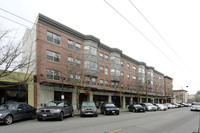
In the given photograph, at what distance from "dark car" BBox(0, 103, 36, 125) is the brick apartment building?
6.40 metres

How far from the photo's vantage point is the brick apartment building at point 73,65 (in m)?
21.5

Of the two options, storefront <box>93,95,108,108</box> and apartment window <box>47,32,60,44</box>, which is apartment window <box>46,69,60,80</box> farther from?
storefront <box>93,95,108,108</box>

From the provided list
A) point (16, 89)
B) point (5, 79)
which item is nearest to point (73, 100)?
point (16, 89)

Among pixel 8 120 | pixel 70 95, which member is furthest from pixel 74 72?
pixel 8 120

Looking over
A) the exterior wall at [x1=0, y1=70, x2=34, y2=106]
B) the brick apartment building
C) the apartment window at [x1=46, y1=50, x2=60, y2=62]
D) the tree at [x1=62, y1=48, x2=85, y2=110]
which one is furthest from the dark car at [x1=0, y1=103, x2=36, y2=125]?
the apartment window at [x1=46, y1=50, x2=60, y2=62]

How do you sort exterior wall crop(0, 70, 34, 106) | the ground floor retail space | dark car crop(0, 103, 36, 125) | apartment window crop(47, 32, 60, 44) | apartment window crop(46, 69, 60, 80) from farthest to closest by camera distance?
1. apartment window crop(47, 32, 60, 44)
2. apartment window crop(46, 69, 60, 80)
3. the ground floor retail space
4. exterior wall crop(0, 70, 34, 106)
5. dark car crop(0, 103, 36, 125)

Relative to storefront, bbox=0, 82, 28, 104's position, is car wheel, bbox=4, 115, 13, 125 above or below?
below

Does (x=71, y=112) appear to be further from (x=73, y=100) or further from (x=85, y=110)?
(x=73, y=100)

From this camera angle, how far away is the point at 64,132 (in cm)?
753

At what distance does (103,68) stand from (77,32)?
373 inches

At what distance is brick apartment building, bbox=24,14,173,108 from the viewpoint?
21484 millimetres

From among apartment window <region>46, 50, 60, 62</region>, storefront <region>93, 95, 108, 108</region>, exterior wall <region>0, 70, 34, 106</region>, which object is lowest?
storefront <region>93, 95, 108, 108</region>

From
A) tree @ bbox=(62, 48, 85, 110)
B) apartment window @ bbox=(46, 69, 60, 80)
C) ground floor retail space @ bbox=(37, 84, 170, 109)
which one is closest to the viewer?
ground floor retail space @ bbox=(37, 84, 170, 109)

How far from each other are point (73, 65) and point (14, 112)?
1159cm
